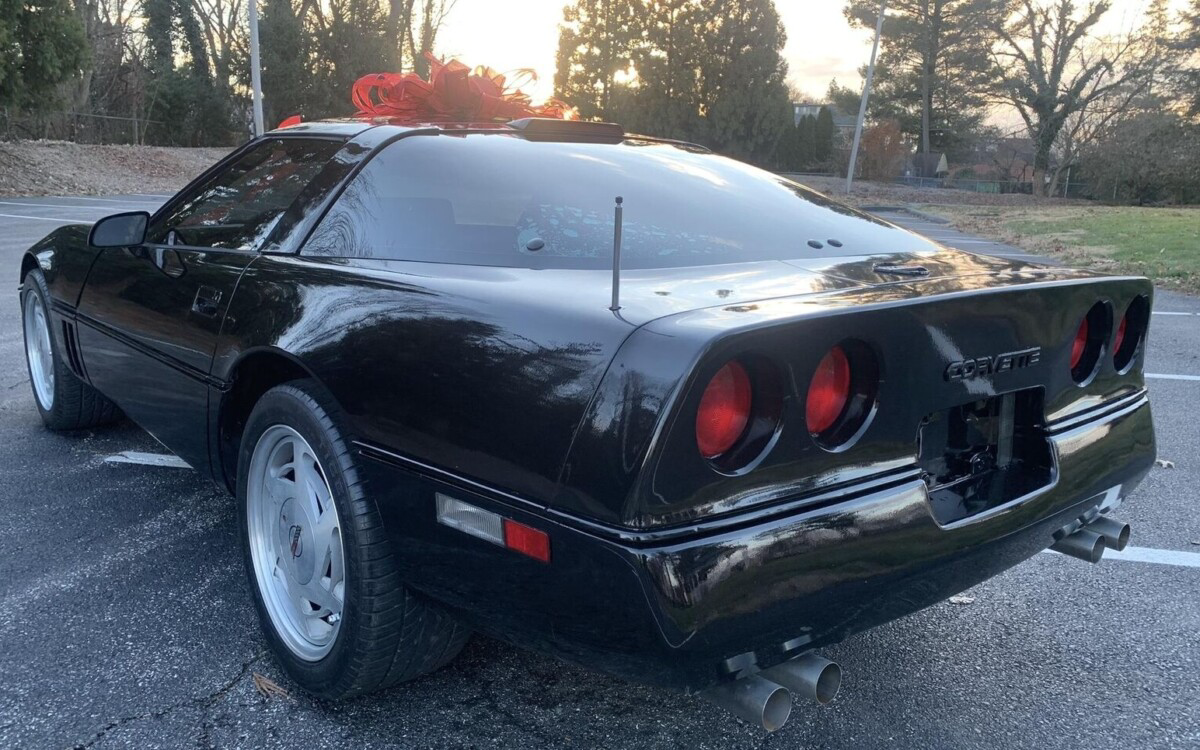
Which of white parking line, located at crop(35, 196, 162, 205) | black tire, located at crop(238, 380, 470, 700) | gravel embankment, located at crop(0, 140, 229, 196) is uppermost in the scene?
gravel embankment, located at crop(0, 140, 229, 196)

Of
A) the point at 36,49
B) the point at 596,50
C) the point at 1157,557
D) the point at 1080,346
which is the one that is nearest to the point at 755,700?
the point at 1080,346

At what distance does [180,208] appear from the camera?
3326 millimetres

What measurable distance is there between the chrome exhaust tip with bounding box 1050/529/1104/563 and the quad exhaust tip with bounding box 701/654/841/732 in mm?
960

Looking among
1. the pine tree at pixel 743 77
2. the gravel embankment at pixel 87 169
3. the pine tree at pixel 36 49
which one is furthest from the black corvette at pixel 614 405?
the pine tree at pixel 743 77

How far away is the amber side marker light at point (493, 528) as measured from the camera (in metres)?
1.63

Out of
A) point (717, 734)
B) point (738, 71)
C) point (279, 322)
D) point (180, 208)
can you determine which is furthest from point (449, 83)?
point (738, 71)

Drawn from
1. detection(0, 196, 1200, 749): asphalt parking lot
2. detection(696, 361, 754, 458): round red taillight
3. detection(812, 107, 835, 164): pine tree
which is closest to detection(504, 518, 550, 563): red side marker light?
detection(696, 361, 754, 458): round red taillight

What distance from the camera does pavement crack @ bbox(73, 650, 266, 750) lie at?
2.03 m

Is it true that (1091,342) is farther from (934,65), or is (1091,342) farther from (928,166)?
(934,65)

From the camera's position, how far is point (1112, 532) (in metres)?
2.31

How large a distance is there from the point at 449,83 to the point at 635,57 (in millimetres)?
35704

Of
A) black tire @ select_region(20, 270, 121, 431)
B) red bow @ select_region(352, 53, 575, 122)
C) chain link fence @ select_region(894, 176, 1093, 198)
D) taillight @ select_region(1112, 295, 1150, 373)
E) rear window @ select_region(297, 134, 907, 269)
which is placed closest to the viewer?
rear window @ select_region(297, 134, 907, 269)

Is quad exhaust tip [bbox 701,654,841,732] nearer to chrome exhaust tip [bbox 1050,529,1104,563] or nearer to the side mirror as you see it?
chrome exhaust tip [bbox 1050,529,1104,563]

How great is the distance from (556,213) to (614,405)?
878 mm
